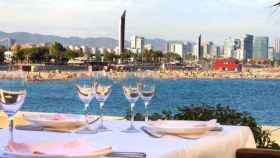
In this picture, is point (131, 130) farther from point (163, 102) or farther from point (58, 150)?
point (163, 102)

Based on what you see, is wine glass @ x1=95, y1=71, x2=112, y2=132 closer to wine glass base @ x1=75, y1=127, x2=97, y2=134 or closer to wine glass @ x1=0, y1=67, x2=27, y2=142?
wine glass base @ x1=75, y1=127, x2=97, y2=134

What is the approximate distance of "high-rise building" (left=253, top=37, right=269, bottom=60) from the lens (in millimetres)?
85875

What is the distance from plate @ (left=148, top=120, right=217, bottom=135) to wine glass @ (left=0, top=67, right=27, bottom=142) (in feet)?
1.98

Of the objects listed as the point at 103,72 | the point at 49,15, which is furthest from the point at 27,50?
the point at 103,72

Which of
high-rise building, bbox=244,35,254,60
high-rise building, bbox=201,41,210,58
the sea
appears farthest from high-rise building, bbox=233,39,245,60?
the sea

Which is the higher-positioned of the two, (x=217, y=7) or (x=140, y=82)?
(x=217, y=7)

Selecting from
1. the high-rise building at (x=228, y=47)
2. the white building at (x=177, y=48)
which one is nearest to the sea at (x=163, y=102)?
the white building at (x=177, y=48)

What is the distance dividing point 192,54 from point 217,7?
1920 inches

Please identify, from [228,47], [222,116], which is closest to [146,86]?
[222,116]

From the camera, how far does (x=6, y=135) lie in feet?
7.23

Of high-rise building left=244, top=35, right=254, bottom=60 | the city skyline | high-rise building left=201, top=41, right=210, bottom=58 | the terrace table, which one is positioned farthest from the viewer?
high-rise building left=201, top=41, right=210, bottom=58

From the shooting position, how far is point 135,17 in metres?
53.3

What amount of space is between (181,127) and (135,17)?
51.3 metres

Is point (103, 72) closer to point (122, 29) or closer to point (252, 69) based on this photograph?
point (122, 29)
